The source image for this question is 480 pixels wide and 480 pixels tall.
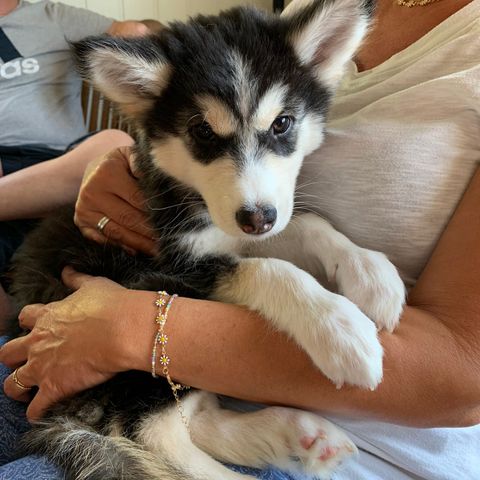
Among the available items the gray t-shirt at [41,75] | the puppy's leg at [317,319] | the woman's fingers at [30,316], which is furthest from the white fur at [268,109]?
the gray t-shirt at [41,75]

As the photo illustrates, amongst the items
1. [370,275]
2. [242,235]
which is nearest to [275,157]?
[242,235]

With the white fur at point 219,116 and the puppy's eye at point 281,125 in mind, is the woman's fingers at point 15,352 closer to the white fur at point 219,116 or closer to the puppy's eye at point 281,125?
the white fur at point 219,116

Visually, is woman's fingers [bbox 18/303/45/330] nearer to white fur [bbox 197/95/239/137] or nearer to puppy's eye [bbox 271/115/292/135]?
white fur [bbox 197/95/239/137]

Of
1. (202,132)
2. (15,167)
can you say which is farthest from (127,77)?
(15,167)

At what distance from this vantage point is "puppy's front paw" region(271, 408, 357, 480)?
104 centimetres

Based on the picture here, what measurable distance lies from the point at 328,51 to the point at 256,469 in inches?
43.7

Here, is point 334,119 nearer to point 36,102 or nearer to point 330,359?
point 330,359

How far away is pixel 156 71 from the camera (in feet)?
4.17

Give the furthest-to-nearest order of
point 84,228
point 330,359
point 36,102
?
1. point 36,102
2. point 84,228
3. point 330,359

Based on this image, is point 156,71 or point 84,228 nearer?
point 156,71

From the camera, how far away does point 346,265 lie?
1112 mm

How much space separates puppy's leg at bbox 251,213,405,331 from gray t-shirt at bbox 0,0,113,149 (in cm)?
227

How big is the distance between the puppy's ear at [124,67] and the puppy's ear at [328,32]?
0.36m

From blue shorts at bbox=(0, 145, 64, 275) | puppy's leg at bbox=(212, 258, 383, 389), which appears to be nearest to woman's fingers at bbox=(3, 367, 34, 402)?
puppy's leg at bbox=(212, 258, 383, 389)
